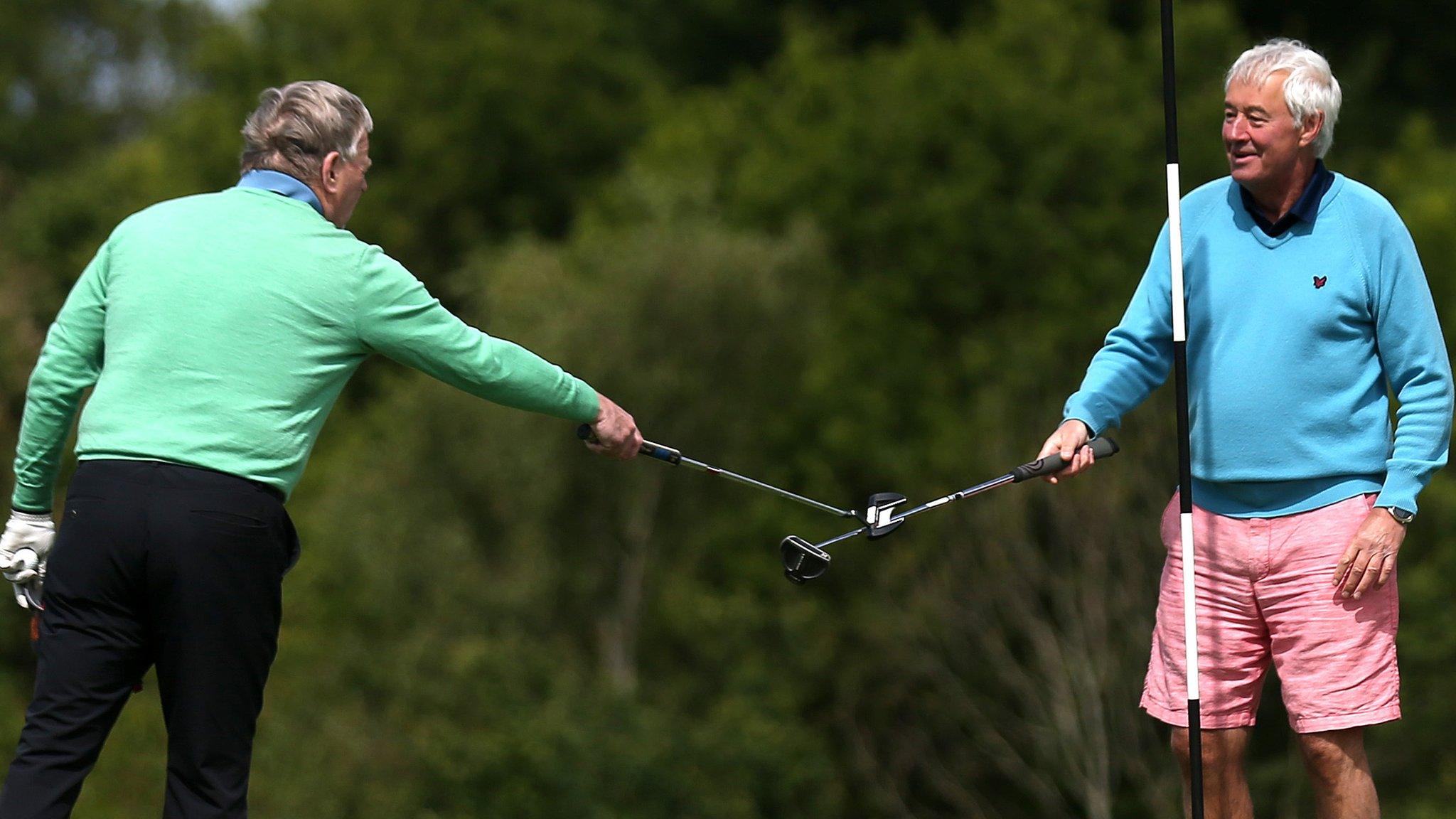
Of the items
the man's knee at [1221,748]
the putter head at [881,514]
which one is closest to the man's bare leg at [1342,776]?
the man's knee at [1221,748]

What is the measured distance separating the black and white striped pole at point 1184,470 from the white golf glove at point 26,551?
241cm

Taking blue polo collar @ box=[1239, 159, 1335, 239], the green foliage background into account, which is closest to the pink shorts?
blue polo collar @ box=[1239, 159, 1335, 239]

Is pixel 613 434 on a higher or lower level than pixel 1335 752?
higher

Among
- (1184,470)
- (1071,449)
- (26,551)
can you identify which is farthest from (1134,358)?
(26,551)

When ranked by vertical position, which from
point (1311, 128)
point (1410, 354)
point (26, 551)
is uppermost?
point (1311, 128)

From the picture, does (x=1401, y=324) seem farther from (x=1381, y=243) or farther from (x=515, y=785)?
(x=515, y=785)

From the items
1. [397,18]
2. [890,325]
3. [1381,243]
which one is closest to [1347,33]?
[890,325]

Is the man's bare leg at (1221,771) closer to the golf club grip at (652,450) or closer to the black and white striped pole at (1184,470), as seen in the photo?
the black and white striped pole at (1184,470)

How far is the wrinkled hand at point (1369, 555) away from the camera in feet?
13.0

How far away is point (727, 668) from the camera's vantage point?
26.1 meters

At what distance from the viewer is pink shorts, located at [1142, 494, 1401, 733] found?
158 inches

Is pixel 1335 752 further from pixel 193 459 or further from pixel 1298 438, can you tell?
pixel 193 459

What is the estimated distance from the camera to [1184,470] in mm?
4055

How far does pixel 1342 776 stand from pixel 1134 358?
3.40 ft
